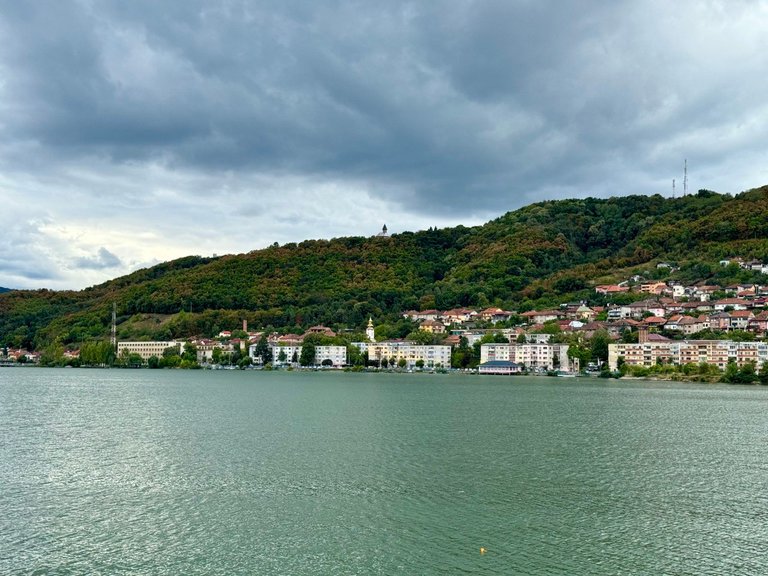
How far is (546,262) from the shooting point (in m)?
138

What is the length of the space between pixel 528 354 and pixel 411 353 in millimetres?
17552

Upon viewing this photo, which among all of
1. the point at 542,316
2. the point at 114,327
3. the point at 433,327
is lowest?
the point at 114,327

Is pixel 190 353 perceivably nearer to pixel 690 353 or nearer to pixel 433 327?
pixel 433 327

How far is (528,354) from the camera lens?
308 ft

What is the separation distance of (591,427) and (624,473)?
36.0 feet

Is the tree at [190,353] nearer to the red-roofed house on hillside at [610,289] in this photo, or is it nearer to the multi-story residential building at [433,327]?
the multi-story residential building at [433,327]

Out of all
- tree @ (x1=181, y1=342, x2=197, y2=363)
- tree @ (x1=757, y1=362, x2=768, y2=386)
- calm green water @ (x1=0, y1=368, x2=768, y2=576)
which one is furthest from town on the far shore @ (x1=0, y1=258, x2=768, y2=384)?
calm green water @ (x1=0, y1=368, x2=768, y2=576)

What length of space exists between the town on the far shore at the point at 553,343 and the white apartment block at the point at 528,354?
131mm

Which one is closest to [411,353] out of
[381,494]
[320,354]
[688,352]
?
[320,354]

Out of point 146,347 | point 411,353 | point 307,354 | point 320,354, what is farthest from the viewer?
point 146,347

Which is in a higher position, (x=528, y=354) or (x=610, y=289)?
(x=610, y=289)

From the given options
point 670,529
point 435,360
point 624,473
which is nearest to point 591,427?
point 624,473

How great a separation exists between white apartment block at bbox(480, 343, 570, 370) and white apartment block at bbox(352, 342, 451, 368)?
27.5ft

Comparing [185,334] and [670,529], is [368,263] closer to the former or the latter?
[185,334]
